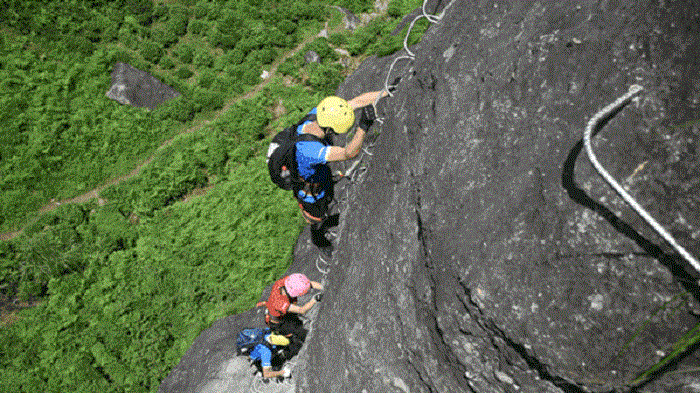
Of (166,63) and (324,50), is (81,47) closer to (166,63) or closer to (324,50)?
(166,63)

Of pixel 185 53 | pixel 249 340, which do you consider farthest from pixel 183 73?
pixel 249 340

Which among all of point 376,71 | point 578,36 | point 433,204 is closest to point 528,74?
point 578,36

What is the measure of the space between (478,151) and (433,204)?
0.69 meters

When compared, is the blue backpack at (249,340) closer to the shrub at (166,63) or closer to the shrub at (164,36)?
the shrub at (166,63)

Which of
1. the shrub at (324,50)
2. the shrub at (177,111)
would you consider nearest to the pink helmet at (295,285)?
the shrub at (177,111)

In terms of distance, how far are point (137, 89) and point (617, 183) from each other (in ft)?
52.3

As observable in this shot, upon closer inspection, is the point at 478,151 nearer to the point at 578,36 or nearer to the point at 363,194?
the point at 578,36

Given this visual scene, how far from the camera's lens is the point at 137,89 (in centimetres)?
1526

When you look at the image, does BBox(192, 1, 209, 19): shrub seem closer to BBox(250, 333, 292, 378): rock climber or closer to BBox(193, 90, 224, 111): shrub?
BBox(193, 90, 224, 111): shrub

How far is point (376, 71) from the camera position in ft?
35.6

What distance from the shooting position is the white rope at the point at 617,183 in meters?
2.38

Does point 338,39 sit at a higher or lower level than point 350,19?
lower

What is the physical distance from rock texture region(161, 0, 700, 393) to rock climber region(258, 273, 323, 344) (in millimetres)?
2612

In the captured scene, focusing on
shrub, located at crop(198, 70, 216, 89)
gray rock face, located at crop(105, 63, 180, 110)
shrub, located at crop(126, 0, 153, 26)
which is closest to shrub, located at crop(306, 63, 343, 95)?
shrub, located at crop(198, 70, 216, 89)
